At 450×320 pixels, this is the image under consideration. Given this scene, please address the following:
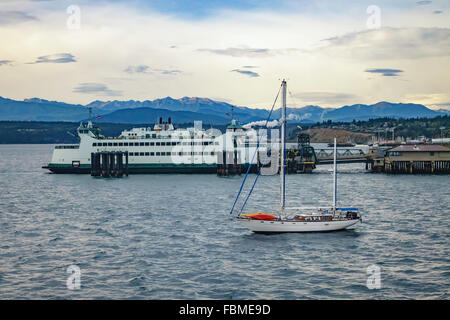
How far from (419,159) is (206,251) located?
7473 cm

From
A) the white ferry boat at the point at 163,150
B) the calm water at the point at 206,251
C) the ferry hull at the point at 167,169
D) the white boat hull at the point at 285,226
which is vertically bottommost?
the calm water at the point at 206,251

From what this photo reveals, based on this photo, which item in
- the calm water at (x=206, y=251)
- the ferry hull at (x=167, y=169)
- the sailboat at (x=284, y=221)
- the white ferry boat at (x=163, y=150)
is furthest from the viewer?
the white ferry boat at (x=163, y=150)

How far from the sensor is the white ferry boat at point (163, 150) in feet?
315

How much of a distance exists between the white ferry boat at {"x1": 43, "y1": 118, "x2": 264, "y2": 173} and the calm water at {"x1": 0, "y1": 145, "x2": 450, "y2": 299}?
109 feet

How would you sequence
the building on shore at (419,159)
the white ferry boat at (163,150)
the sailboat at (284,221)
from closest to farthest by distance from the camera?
1. the sailboat at (284,221)
2. the white ferry boat at (163,150)
3. the building on shore at (419,159)

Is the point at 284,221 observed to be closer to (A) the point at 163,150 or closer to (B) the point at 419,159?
(A) the point at 163,150

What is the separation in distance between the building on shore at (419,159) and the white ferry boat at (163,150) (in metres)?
27.8

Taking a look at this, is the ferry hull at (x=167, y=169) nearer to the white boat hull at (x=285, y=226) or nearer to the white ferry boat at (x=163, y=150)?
the white ferry boat at (x=163, y=150)

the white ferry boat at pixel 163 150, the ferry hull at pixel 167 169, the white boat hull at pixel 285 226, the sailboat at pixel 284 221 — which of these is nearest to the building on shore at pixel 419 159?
the white ferry boat at pixel 163 150

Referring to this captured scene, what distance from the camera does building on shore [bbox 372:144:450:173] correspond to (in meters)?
97.5

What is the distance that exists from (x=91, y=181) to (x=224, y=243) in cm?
5487
